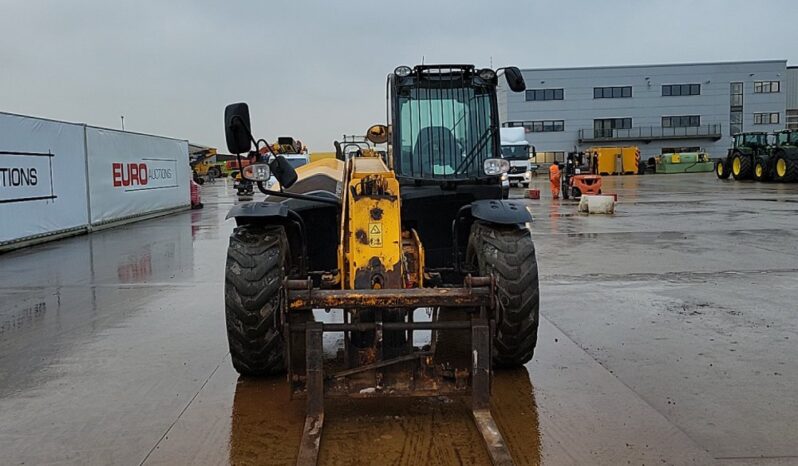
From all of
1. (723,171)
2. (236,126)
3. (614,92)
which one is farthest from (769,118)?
(236,126)

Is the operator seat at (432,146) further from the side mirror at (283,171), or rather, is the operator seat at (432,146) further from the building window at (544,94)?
the building window at (544,94)

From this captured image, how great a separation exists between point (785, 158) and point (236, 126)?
120 ft

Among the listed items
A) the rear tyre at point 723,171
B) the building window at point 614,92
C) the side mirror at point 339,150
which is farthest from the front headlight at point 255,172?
the building window at point 614,92

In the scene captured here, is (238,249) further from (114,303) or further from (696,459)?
(114,303)

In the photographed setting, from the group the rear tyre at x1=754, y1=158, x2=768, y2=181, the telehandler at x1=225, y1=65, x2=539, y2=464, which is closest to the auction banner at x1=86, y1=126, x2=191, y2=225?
the telehandler at x1=225, y1=65, x2=539, y2=464

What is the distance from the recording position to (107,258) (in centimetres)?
1348

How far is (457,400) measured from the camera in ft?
16.7

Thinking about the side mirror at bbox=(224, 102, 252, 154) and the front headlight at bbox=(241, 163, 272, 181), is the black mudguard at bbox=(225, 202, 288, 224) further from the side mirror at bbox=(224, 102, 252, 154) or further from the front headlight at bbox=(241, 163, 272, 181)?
the side mirror at bbox=(224, 102, 252, 154)

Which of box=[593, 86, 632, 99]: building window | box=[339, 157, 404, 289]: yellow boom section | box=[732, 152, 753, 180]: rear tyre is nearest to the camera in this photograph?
box=[339, 157, 404, 289]: yellow boom section

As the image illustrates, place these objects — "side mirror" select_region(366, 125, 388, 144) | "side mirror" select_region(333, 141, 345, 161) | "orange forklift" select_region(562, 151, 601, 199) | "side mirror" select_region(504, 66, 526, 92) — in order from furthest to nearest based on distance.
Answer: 1. "orange forklift" select_region(562, 151, 601, 199)
2. "side mirror" select_region(333, 141, 345, 161)
3. "side mirror" select_region(366, 125, 388, 144)
4. "side mirror" select_region(504, 66, 526, 92)

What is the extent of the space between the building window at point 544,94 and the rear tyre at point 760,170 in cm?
3477

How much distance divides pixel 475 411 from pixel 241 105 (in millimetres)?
2436

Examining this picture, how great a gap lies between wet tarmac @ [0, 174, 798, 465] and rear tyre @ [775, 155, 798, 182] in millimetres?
26775

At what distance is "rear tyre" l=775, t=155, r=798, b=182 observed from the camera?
34594 mm
